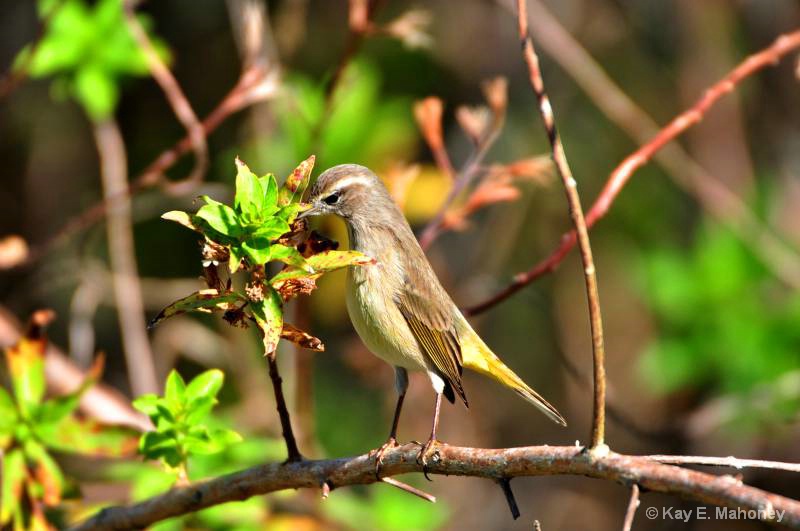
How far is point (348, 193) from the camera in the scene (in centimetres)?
382

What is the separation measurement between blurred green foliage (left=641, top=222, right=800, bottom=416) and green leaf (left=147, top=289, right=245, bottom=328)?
4183 mm

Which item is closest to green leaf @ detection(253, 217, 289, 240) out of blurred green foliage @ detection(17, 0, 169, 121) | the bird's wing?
the bird's wing

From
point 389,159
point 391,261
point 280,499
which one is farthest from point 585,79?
point 280,499

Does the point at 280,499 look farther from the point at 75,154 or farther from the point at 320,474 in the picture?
the point at 75,154

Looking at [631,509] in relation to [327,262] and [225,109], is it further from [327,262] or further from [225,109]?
[225,109]

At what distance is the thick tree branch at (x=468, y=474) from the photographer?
6.62 feet

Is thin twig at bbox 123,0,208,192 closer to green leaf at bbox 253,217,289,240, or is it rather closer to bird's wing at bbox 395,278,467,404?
bird's wing at bbox 395,278,467,404

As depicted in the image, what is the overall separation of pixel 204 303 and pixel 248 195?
0.29 m

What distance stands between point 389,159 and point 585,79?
1.27m

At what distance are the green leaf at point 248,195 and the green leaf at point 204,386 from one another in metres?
0.74

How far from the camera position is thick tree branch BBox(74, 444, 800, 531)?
79.4 inches

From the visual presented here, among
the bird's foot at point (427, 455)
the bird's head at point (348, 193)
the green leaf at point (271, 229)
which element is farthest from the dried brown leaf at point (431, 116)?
the green leaf at point (271, 229)

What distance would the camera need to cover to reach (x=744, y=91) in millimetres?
7469

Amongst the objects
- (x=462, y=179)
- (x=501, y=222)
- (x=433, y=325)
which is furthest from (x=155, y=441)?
(x=501, y=222)
